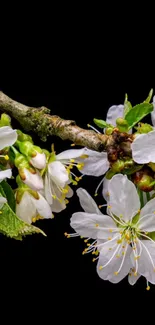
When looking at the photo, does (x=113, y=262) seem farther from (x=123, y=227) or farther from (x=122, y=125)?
(x=122, y=125)

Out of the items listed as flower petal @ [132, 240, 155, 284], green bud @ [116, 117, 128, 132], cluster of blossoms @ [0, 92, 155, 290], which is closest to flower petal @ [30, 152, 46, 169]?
cluster of blossoms @ [0, 92, 155, 290]

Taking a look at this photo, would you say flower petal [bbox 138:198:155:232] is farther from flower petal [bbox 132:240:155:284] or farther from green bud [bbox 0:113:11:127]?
green bud [bbox 0:113:11:127]

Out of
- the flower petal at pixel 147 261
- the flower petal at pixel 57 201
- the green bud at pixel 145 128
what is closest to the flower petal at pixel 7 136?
the flower petal at pixel 57 201

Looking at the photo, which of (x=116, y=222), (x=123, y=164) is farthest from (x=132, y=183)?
(x=116, y=222)

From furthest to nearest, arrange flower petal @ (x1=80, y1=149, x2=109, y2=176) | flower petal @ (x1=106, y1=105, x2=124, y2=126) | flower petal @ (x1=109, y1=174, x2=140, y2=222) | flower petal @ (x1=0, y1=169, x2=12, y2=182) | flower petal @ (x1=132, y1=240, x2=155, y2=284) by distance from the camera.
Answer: flower petal @ (x1=106, y1=105, x2=124, y2=126) < flower petal @ (x1=80, y1=149, x2=109, y2=176) < flower petal @ (x1=132, y1=240, x2=155, y2=284) < flower petal @ (x1=109, y1=174, x2=140, y2=222) < flower petal @ (x1=0, y1=169, x2=12, y2=182)

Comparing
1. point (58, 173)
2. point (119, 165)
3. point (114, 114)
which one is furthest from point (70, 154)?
point (114, 114)

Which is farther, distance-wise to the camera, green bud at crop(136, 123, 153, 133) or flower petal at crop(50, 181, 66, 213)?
flower petal at crop(50, 181, 66, 213)

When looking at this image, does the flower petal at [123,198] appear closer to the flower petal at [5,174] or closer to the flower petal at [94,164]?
the flower petal at [94,164]
